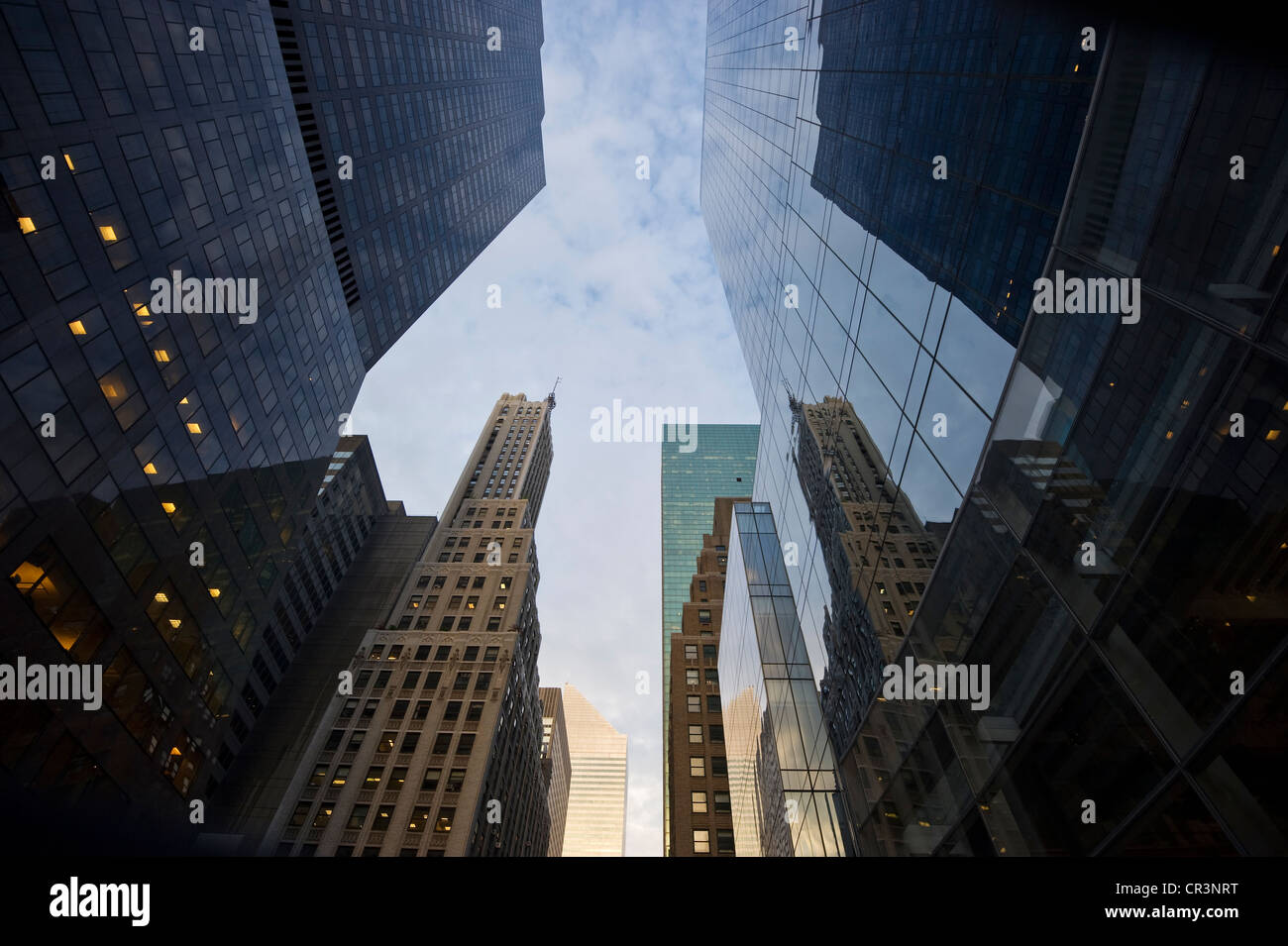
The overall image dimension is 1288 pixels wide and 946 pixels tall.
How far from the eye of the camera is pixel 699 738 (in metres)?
66.9

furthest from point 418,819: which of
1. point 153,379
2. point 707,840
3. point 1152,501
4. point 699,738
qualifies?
point 1152,501

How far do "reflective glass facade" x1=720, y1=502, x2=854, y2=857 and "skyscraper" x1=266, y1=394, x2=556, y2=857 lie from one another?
26.0 meters

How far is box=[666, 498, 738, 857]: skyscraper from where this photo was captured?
57.3 meters

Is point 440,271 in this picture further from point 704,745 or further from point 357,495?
point 704,745

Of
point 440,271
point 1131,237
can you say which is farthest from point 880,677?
point 440,271

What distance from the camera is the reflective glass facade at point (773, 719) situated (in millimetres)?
21516

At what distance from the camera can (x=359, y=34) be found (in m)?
71.1

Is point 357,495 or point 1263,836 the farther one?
point 357,495

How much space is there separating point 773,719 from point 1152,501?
22835 mm

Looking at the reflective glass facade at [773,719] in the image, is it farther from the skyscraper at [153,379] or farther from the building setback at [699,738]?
the skyscraper at [153,379]

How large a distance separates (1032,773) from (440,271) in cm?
10817
